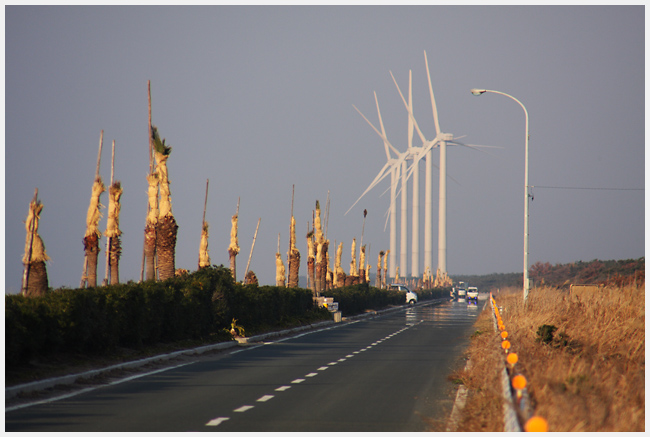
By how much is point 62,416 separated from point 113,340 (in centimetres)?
804

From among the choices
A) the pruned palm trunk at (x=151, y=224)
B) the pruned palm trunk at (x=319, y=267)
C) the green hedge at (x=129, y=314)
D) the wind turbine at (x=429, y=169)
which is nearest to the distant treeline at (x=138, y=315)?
the green hedge at (x=129, y=314)

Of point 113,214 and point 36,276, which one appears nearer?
point 36,276

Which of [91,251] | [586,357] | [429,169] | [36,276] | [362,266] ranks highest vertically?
[429,169]

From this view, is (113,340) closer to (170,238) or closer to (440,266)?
(170,238)

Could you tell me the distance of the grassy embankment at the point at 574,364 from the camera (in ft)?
25.2

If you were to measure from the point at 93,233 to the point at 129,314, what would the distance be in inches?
823

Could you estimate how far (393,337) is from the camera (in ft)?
104

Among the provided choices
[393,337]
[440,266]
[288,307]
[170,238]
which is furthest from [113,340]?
[440,266]

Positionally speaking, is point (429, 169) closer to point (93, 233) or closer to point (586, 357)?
point (93, 233)

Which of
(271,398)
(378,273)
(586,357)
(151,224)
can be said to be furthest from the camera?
(378,273)

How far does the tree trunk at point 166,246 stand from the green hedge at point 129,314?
2312 millimetres

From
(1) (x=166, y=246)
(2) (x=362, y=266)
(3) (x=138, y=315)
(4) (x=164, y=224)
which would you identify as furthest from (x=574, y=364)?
(2) (x=362, y=266)

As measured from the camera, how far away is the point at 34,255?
33656 millimetres

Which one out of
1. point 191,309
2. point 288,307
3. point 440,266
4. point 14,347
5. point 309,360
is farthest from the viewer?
point 440,266
